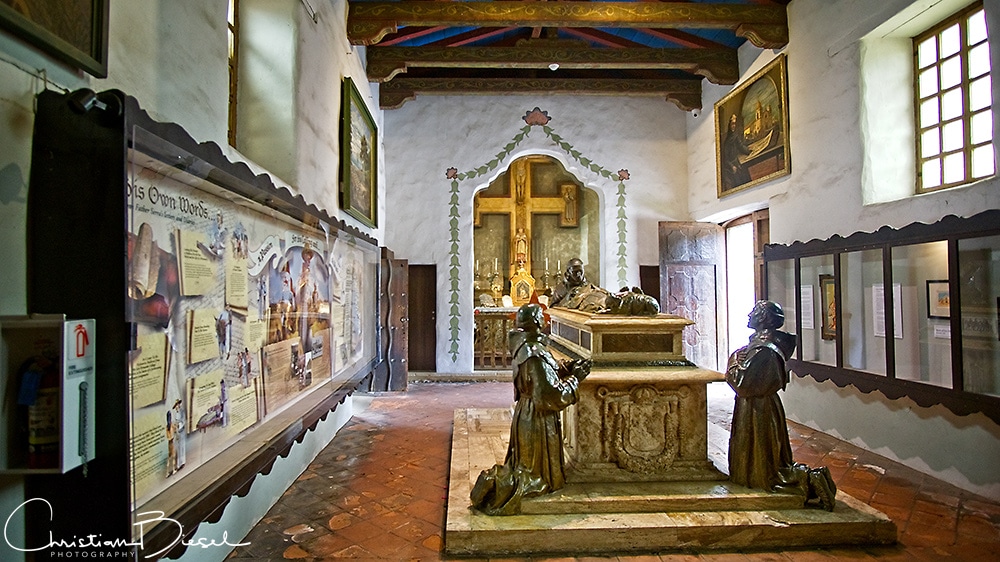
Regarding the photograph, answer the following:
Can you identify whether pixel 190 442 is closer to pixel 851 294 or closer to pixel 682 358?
pixel 682 358

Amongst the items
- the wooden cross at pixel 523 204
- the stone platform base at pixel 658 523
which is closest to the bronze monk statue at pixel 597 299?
the stone platform base at pixel 658 523

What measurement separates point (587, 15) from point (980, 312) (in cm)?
518

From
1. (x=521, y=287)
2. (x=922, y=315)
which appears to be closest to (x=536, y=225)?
(x=521, y=287)

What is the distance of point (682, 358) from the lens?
4168 millimetres

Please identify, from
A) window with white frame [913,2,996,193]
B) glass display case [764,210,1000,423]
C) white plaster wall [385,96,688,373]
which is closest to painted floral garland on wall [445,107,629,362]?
white plaster wall [385,96,688,373]

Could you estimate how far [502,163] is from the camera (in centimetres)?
989

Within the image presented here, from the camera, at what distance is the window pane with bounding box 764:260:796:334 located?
6.41 m

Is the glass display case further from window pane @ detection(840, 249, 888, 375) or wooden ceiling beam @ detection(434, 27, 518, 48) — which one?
wooden ceiling beam @ detection(434, 27, 518, 48)

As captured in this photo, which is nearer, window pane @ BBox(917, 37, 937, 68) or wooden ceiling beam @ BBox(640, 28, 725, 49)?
window pane @ BBox(917, 37, 937, 68)

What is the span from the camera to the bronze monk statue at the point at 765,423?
3.53 meters

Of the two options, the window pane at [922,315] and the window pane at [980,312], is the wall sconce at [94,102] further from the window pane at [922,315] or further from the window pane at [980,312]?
the window pane at [922,315]

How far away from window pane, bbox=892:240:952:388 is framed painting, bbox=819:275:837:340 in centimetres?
84

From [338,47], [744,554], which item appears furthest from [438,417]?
[338,47]

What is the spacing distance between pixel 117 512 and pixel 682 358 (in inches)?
144
